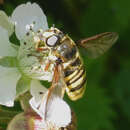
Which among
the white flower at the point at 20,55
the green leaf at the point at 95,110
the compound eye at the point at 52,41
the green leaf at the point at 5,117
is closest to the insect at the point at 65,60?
the compound eye at the point at 52,41

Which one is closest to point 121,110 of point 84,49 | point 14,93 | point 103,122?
point 103,122

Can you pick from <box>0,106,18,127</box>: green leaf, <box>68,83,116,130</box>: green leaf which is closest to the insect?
<box>0,106,18,127</box>: green leaf

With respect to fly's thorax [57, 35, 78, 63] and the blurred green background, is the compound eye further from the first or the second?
the blurred green background

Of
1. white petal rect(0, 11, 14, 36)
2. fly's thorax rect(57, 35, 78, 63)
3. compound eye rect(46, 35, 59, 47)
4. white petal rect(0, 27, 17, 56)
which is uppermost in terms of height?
white petal rect(0, 11, 14, 36)

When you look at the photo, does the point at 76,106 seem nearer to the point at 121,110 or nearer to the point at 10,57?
the point at 121,110

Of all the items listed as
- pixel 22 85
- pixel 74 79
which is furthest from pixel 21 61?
pixel 74 79

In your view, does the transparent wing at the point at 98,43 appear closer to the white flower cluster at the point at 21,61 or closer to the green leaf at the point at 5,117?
the white flower cluster at the point at 21,61

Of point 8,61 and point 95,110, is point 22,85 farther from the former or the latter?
point 95,110
